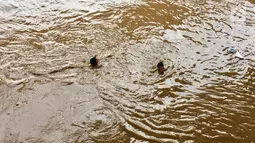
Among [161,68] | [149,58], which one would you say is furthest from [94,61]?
[161,68]

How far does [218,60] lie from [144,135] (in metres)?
1.90

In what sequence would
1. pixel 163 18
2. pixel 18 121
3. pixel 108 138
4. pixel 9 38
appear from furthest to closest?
pixel 163 18 → pixel 9 38 → pixel 18 121 → pixel 108 138

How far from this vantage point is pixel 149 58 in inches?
151

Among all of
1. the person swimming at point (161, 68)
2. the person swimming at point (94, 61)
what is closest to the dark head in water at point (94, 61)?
the person swimming at point (94, 61)

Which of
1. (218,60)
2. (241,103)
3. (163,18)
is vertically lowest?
(241,103)

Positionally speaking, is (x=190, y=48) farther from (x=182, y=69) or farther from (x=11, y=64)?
(x=11, y=64)

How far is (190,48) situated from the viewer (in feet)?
13.6

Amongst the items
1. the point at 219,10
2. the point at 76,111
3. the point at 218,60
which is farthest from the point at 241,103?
the point at 219,10

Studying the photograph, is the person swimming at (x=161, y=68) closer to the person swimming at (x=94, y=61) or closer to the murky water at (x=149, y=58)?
the murky water at (x=149, y=58)

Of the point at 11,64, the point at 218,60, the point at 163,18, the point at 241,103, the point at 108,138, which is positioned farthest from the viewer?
the point at 163,18

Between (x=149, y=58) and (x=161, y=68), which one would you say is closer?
(x=161, y=68)

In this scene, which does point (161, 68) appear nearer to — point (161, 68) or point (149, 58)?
point (161, 68)

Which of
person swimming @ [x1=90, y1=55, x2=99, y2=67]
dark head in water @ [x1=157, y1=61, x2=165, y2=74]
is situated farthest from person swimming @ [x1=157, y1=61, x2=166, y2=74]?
person swimming @ [x1=90, y1=55, x2=99, y2=67]

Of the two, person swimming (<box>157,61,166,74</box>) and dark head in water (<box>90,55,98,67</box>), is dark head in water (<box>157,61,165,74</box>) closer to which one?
person swimming (<box>157,61,166,74</box>)
